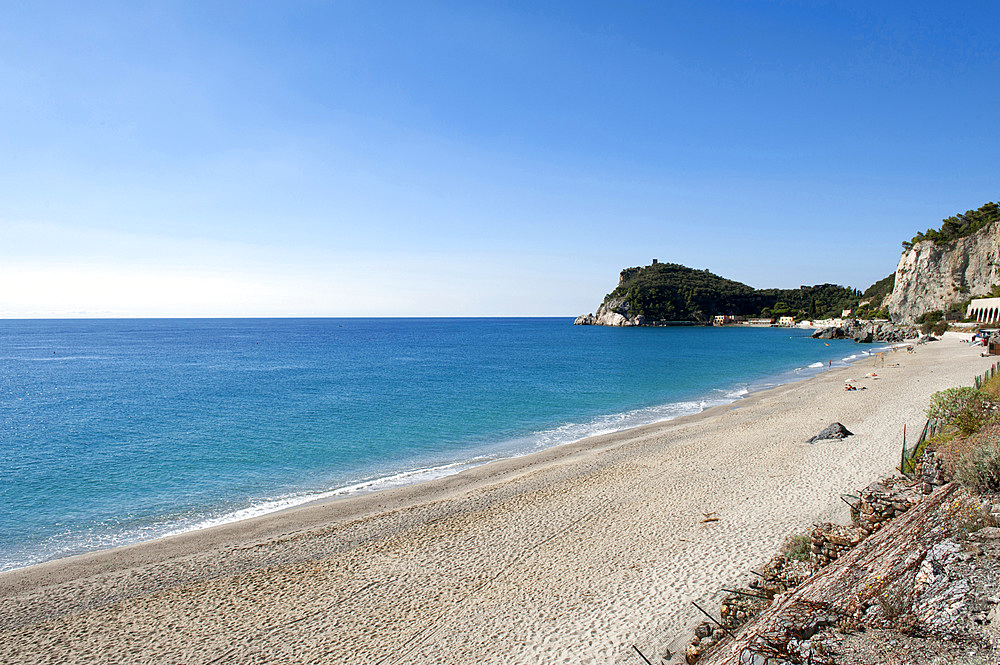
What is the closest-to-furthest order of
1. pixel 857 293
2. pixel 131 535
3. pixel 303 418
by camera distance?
pixel 131 535
pixel 303 418
pixel 857 293

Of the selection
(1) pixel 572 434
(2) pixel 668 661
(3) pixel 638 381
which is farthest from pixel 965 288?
(2) pixel 668 661

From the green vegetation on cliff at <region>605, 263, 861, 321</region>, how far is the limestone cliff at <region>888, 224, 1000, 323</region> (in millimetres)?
75962

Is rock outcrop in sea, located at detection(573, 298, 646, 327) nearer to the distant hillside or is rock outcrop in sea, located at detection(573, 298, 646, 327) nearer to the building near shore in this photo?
the distant hillside

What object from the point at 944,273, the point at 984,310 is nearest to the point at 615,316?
the point at 944,273

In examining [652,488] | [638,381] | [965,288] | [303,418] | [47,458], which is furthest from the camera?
[965,288]

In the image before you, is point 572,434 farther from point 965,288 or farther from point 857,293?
point 857,293

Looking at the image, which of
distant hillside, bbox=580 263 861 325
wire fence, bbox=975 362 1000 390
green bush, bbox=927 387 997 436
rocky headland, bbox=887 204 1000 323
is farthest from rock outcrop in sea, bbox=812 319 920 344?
green bush, bbox=927 387 997 436

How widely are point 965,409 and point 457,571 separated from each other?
11987 millimetres

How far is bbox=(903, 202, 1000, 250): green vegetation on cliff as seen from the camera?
7638 cm

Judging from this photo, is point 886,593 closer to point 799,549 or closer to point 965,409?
point 799,549

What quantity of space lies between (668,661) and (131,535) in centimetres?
1377

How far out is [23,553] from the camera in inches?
499

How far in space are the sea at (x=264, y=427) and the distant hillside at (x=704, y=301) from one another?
115 m

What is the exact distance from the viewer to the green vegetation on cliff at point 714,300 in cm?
16800
